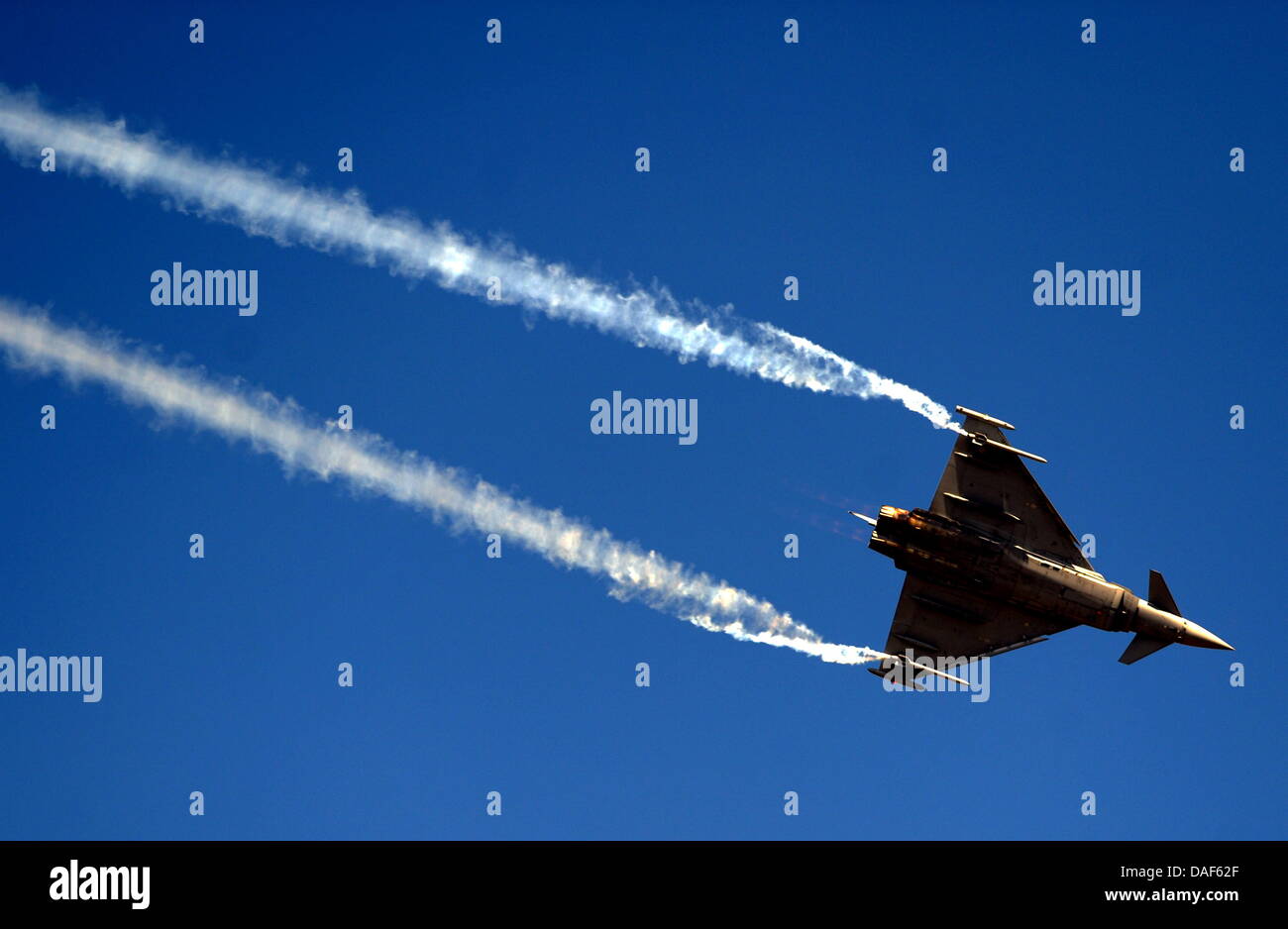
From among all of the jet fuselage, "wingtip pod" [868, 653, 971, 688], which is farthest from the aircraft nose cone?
"wingtip pod" [868, 653, 971, 688]

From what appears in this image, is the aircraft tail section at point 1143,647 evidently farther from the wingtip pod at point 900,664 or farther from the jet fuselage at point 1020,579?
the wingtip pod at point 900,664

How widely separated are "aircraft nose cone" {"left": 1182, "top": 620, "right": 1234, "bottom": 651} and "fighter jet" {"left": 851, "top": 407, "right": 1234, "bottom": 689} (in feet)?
0.14

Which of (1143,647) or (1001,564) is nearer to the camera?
(1001,564)

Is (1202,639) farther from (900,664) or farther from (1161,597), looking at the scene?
(900,664)

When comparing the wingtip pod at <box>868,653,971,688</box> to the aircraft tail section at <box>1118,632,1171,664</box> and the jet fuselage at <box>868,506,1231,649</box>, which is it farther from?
the aircraft tail section at <box>1118,632,1171,664</box>

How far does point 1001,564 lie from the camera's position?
71.5m

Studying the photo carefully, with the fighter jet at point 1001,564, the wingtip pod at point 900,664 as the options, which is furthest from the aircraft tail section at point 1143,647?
the wingtip pod at point 900,664

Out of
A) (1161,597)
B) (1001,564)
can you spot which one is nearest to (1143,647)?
(1161,597)

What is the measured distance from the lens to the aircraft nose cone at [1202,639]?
7250 centimetres

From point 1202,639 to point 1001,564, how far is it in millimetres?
9371
